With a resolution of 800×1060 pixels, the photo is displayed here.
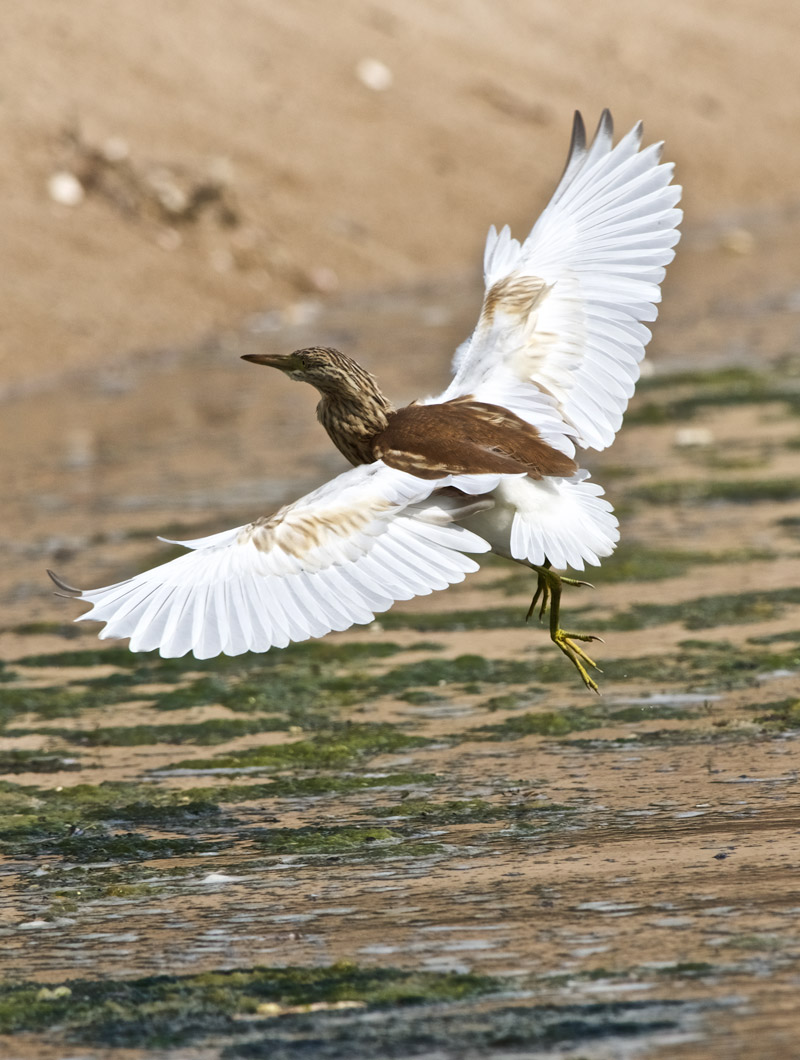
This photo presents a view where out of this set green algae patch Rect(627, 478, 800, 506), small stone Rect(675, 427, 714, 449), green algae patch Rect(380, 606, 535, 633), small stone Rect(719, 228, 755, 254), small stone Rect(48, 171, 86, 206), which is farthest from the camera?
small stone Rect(719, 228, 755, 254)

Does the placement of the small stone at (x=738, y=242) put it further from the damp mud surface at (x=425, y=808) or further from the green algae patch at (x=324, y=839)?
the green algae patch at (x=324, y=839)

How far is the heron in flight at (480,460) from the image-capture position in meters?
4.33

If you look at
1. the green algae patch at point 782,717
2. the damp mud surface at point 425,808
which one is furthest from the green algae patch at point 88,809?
the green algae patch at point 782,717

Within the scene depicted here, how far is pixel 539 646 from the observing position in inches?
256

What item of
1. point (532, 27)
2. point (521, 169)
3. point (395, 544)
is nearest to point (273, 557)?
point (395, 544)

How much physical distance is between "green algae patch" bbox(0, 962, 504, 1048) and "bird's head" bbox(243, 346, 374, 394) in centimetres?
212

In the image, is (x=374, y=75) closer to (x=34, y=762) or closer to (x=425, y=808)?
(x=34, y=762)

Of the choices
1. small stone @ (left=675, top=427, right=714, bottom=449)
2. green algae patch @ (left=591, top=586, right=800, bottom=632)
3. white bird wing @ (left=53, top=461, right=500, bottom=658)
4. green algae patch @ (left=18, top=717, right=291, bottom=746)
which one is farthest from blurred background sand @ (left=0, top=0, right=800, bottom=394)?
white bird wing @ (left=53, top=461, right=500, bottom=658)

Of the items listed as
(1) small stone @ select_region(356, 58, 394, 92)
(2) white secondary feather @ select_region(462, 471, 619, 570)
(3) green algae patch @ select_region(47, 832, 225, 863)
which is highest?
(1) small stone @ select_region(356, 58, 394, 92)

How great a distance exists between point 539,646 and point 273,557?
2252 millimetres

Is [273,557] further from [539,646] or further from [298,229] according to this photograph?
[298,229]

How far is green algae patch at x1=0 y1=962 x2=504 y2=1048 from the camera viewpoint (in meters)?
3.46

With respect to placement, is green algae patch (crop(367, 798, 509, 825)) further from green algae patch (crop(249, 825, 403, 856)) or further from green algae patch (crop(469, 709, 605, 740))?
green algae patch (crop(469, 709, 605, 740))

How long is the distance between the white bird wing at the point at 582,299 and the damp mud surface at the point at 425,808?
988 millimetres
